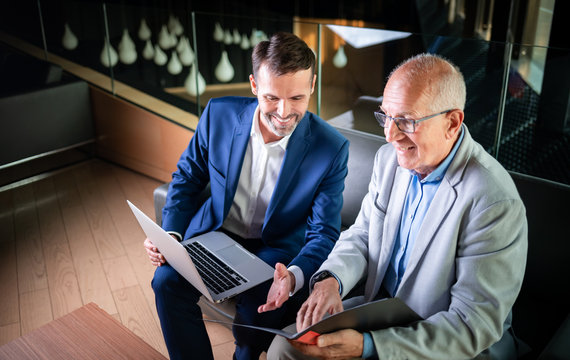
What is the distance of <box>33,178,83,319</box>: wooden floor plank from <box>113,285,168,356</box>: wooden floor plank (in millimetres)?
186

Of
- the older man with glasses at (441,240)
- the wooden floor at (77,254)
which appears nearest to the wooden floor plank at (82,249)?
the wooden floor at (77,254)

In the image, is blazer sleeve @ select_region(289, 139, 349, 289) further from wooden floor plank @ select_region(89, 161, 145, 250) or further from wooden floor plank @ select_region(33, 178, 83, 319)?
wooden floor plank @ select_region(89, 161, 145, 250)

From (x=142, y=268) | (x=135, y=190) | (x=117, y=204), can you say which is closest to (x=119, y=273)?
(x=142, y=268)

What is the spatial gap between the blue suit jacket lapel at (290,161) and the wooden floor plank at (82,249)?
0.97 meters

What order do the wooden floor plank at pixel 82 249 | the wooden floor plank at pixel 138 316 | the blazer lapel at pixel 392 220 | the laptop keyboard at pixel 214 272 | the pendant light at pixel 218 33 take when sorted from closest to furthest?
1. the blazer lapel at pixel 392 220
2. the laptop keyboard at pixel 214 272
3. the wooden floor plank at pixel 138 316
4. the wooden floor plank at pixel 82 249
5. the pendant light at pixel 218 33

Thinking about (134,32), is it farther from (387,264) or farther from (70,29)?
(387,264)

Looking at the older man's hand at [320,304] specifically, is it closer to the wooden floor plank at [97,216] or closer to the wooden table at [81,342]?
the wooden table at [81,342]

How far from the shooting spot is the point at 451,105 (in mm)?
1243

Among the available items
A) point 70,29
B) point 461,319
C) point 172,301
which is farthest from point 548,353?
point 70,29

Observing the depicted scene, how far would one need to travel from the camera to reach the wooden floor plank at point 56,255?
228 cm

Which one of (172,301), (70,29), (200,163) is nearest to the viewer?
(172,301)

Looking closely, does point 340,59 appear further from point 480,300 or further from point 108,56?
point 480,300

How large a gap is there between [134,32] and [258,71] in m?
2.38

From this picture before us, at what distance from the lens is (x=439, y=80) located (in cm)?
123
